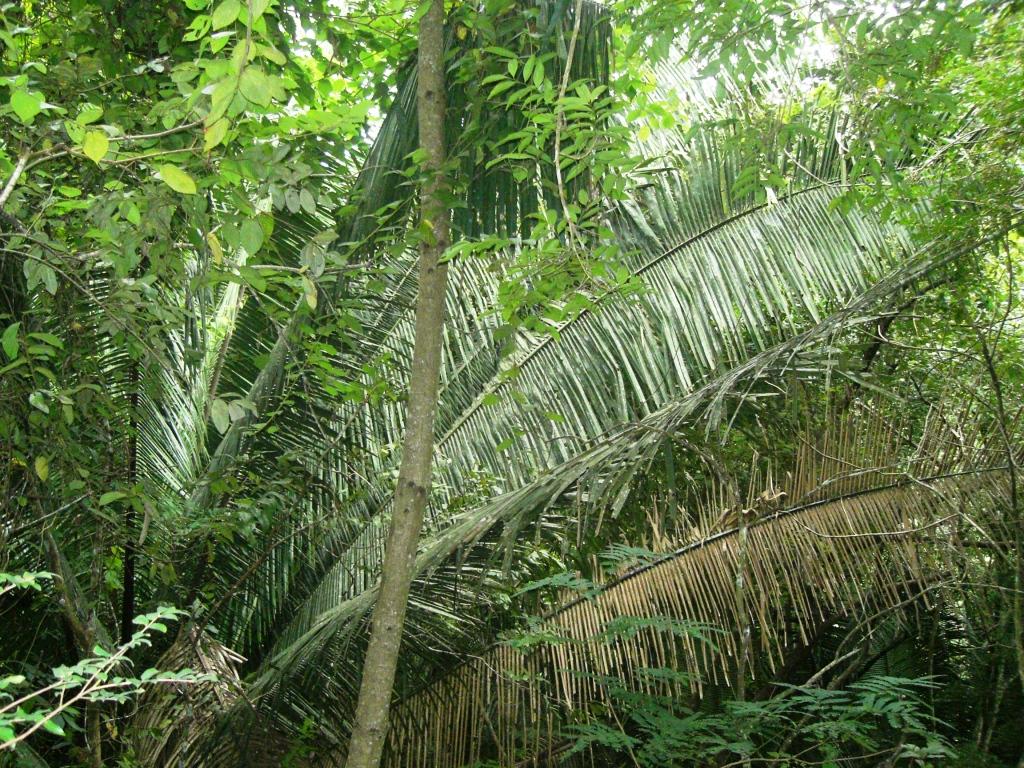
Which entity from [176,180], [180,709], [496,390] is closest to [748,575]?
[496,390]

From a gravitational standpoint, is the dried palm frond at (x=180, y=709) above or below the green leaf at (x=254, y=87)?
below

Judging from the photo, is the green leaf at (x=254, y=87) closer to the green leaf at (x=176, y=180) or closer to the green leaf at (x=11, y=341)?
the green leaf at (x=176, y=180)

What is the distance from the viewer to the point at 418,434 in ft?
8.96

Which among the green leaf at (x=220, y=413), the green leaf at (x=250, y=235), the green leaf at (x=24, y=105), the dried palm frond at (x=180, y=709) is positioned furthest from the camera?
the dried palm frond at (x=180, y=709)

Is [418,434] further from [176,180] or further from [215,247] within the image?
[176,180]

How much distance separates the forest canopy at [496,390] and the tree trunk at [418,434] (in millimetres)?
13

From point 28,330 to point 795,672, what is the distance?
4.12m

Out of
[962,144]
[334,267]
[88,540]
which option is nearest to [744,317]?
[962,144]

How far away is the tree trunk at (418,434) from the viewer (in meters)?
2.53

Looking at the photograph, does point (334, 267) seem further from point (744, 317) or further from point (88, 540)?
point (744, 317)

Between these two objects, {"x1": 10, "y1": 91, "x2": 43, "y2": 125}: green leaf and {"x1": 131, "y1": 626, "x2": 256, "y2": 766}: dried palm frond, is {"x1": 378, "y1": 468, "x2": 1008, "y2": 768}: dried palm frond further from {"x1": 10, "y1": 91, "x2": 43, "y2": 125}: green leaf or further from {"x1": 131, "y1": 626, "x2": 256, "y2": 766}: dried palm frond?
{"x1": 10, "y1": 91, "x2": 43, "y2": 125}: green leaf

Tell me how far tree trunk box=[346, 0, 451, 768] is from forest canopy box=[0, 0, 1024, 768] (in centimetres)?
1

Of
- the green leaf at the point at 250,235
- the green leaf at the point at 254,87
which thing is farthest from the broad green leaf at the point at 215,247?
the green leaf at the point at 254,87

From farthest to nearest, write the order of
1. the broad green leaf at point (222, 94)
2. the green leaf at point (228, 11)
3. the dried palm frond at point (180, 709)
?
1. the dried palm frond at point (180, 709)
2. the broad green leaf at point (222, 94)
3. the green leaf at point (228, 11)
